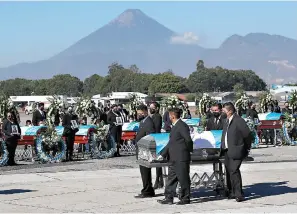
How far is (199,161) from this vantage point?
46.2 feet

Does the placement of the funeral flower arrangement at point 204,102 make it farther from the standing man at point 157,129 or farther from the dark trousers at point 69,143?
the standing man at point 157,129

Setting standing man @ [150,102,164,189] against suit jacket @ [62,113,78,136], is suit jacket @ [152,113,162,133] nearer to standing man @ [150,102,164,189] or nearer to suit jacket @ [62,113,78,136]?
standing man @ [150,102,164,189]

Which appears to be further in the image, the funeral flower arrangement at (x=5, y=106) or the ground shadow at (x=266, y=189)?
the funeral flower arrangement at (x=5, y=106)

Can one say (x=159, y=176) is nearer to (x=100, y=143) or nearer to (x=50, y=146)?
(x=50, y=146)

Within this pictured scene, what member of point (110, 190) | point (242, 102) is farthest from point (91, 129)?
point (242, 102)

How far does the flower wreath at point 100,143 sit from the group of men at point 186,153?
9.81 meters

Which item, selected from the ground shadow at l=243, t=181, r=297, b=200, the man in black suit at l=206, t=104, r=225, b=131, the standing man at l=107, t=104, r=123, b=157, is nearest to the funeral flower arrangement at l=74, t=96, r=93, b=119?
the standing man at l=107, t=104, r=123, b=157

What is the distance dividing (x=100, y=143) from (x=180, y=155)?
11337 millimetres

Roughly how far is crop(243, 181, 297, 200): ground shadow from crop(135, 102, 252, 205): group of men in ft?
2.35

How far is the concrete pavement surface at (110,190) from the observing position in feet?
42.6

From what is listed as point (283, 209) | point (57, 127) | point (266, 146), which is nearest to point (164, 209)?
point (283, 209)

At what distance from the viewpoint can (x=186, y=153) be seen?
13.2m

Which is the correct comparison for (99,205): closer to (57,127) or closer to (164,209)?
(164,209)

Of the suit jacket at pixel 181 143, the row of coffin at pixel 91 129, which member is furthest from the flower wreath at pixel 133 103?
the suit jacket at pixel 181 143
